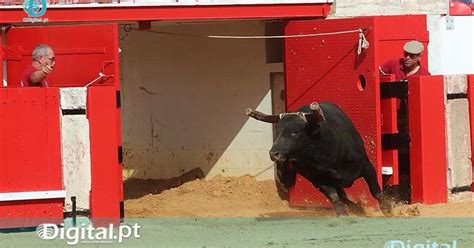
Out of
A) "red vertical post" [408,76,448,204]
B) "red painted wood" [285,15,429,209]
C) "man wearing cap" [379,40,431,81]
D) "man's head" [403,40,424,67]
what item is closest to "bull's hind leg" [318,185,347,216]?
"red painted wood" [285,15,429,209]

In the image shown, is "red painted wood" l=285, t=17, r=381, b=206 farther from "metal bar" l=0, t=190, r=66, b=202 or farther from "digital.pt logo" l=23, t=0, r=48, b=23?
"metal bar" l=0, t=190, r=66, b=202

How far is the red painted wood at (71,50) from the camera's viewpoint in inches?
489

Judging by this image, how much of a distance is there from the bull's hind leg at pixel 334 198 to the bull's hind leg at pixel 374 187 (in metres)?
0.45

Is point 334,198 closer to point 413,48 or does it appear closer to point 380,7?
point 413,48

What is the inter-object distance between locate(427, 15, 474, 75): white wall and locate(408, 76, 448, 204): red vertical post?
205cm

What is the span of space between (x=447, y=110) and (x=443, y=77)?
37cm

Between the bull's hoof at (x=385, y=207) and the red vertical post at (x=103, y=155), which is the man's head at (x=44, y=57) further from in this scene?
the bull's hoof at (x=385, y=207)

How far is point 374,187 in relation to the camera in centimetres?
1272

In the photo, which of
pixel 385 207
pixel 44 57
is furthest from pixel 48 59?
pixel 385 207

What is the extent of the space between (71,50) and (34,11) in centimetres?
145

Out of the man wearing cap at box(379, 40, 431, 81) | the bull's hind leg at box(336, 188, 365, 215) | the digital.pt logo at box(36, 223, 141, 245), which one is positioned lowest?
the digital.pt logo at box(36, 223, 141, 245)

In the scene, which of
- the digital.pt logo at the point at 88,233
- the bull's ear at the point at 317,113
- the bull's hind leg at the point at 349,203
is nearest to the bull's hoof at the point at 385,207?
the bull's hind leg at the point at 349,203

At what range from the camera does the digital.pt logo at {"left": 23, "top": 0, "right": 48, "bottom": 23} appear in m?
14.0

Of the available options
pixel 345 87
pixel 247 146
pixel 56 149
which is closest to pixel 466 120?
pixel 345 87
